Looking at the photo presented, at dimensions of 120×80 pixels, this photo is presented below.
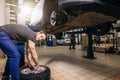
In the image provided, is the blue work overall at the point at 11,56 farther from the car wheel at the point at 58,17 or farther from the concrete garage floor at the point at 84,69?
the car wheel at the point at 58,17

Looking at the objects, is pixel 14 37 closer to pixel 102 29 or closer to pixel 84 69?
pixel 84 69

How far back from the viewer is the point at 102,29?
3.82 metres

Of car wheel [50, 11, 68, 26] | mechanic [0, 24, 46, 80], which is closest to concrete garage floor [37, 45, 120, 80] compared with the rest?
mechanic [0, 24, 46, 80]

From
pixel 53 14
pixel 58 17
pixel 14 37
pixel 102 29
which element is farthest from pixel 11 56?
pixel 102 29

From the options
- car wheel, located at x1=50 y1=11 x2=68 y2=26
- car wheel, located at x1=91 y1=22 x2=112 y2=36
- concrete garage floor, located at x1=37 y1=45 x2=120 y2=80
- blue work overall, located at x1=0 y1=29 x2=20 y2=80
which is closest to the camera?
blue work overall, located at x1=0 y1=29 x2=20 y2=80

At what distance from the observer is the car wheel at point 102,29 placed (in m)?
3.65

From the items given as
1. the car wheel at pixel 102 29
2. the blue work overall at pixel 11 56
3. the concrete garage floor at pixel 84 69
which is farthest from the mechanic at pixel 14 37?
the car wheel at pixel 102 29

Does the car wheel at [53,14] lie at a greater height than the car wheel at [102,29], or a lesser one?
greater

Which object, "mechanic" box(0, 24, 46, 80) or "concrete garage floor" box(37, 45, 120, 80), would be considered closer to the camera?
"mechanic" box(0, 24, 46, 80)

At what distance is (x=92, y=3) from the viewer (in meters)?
1.59

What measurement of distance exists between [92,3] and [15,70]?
1210mm

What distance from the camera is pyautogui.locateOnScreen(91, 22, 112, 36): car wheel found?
365cm

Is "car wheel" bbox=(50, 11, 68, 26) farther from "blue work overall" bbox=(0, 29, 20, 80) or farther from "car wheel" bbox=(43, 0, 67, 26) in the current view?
"blue work overall" bbox=(0, 29, 20, 80)

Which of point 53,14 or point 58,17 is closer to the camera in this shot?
point 58,17
